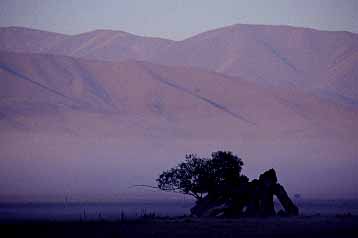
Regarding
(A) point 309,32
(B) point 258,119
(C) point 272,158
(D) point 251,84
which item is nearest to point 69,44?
(A) point 309,32

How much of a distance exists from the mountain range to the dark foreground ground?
2751cm

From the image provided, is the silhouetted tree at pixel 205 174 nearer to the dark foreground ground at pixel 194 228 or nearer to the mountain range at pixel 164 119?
the dark foreground ground at pixel 194 228

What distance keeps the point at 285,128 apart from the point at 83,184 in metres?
36.3

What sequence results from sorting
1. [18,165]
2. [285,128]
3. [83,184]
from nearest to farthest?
1. [83,184]
2. [18,165]
3. [285,128]

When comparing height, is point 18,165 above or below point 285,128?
below

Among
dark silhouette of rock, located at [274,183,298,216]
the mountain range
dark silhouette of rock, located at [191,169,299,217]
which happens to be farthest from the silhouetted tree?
the mountain range

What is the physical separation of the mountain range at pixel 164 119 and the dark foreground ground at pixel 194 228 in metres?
27.5

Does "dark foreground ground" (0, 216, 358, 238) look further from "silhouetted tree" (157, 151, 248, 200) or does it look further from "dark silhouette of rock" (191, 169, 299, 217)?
"silhouetted tree" (157, 151, 248, 200)

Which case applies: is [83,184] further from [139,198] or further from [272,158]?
[272,158]

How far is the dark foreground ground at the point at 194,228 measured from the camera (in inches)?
1131

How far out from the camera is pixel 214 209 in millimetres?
36000

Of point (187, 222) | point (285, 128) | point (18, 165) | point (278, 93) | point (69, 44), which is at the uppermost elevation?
point (69, 44)

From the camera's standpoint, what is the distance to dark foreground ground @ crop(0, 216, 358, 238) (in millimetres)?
28719

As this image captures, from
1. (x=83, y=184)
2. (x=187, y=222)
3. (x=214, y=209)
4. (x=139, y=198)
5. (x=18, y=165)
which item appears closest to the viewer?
(x=187, y=222)
